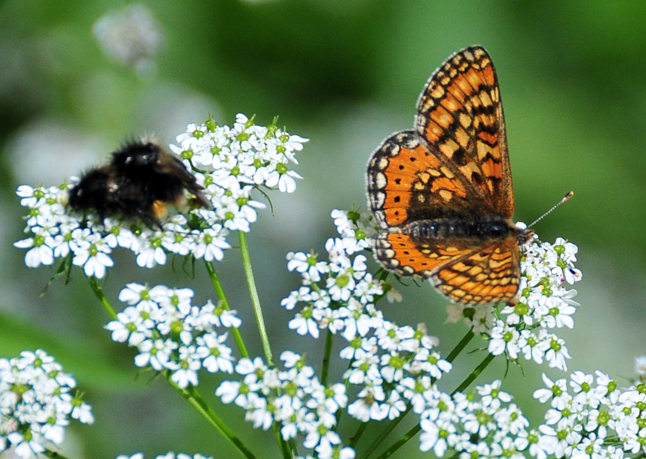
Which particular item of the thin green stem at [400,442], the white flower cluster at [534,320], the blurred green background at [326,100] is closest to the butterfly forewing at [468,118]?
the white flower cluster at [534,320]

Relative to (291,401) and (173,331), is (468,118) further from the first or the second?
(173,331)

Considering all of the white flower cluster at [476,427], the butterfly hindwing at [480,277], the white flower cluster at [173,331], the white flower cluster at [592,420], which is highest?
the white flower cluster at [173,331]

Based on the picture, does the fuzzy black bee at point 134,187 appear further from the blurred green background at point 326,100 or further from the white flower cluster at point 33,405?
the blurred green background at point 326,100

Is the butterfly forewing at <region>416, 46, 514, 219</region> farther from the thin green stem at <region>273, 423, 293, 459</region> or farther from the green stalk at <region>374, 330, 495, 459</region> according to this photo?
the thin green stem at <region>273, 423, 293, 459</region>

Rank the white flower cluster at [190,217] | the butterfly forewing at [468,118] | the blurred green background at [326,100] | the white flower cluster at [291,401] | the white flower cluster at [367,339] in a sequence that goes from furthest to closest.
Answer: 1. the blurred green background at [326,100]
2. the butterfly forewing at [468,118]
3. the white flower cluster at [190,217]
4. the white flower cluster at [367,339]
5. the white flower cluster at [291,401]

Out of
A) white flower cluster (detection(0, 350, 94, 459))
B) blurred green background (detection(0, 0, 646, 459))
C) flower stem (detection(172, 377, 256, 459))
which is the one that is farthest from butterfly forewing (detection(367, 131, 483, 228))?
blurred green background (detection(0, 0, 646, 459))

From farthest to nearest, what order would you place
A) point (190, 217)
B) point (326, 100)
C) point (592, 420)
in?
1. point (326, 100)
2. point (190, 217)
3. point (592, 420)

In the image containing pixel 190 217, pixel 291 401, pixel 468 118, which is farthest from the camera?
pixel 468 118

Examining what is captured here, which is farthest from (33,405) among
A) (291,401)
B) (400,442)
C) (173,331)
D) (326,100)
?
(326,100)
